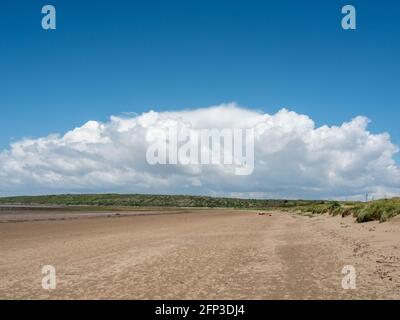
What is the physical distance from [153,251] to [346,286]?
11.7 m

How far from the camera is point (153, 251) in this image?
2278 cm

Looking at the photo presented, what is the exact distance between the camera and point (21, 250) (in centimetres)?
2406

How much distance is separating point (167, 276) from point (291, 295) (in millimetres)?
4794

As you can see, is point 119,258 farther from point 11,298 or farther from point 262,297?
point 262,297

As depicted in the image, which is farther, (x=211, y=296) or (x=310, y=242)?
(x=310, y=242)

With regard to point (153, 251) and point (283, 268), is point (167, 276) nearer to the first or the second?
point (283, 268)
